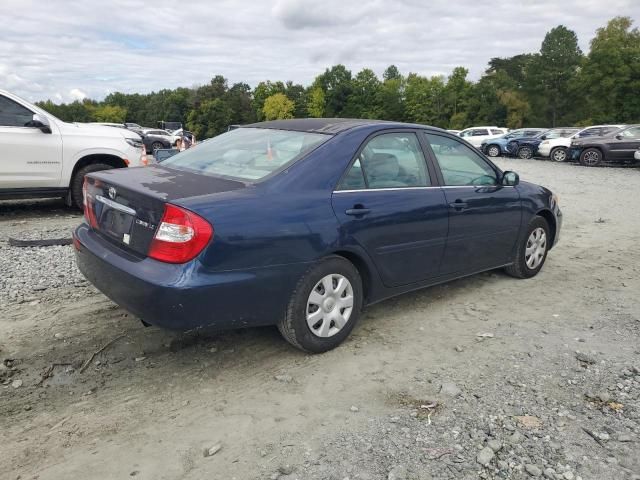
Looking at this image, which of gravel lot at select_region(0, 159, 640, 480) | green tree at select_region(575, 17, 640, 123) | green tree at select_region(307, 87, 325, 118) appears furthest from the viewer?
green tree at select_region(307, 87, 325, 118)

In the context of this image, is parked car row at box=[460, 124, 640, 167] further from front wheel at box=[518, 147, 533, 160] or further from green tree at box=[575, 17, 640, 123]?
green tree at box=[575, 17, 640, 123]

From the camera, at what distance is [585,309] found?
4707mm

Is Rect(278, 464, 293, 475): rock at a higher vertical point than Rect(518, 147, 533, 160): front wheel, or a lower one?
lower

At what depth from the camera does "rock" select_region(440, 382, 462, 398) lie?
3217 mm

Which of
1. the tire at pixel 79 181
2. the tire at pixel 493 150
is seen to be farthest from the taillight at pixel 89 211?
the tire at pixel 493 150

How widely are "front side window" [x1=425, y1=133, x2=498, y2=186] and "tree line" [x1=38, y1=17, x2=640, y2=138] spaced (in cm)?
5504

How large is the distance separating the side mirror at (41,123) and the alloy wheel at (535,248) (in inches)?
256

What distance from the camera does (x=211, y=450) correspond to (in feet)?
8.66

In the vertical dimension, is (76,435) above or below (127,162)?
below

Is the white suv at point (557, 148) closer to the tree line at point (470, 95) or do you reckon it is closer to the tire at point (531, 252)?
the tire at point (531, 252)

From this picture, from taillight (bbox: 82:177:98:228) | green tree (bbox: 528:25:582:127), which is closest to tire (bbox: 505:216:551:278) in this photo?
taillight (bbox: 82:177:98:228)

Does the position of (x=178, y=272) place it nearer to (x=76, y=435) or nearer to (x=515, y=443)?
(x=76, y=435)

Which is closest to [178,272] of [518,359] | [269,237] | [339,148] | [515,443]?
[269,237]

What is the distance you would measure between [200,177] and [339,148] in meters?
0.99
